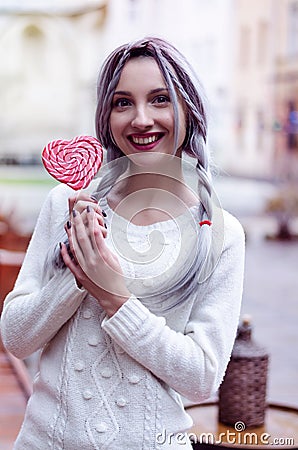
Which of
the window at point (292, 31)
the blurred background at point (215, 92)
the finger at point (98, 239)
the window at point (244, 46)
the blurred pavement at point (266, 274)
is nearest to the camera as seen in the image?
the finger at point (98, 239)

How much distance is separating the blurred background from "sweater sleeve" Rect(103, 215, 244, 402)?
4.99m

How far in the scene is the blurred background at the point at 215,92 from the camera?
9484 millimetres

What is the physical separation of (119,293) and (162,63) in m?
0.32

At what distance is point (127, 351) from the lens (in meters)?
1.14

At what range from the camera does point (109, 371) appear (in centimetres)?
115

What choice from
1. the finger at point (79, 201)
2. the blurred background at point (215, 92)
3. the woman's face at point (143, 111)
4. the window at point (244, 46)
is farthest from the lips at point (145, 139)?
the window at point (244, 46)

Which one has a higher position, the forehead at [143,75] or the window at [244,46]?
the forehead at [143,75]

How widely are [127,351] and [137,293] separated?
0.27 feet

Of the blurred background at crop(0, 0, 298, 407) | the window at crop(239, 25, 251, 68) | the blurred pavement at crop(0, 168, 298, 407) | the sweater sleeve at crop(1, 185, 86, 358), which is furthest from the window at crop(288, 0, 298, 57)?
the sweater sleeve at crop(1, 185, 86, 358)

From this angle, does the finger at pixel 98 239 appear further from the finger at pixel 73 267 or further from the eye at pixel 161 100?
the eye at pixel 161 100

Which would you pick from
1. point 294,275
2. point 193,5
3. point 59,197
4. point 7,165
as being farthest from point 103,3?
point 59,197

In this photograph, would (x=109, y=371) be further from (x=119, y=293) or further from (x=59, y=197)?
(x=59, y=197)

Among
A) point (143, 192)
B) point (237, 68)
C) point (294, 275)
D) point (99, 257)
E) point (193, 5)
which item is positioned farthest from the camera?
point (237, 68)

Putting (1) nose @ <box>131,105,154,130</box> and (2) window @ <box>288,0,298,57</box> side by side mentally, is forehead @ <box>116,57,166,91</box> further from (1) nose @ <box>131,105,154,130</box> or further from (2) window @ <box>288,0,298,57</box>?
(2) window @ <box>288,0,298,57</box>
